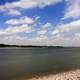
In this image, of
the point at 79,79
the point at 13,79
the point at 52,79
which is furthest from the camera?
the point at 13,79

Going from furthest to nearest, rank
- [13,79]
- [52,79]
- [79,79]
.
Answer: [13,79], [52,79], [79,79]

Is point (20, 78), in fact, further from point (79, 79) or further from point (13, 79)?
point (79, 79)

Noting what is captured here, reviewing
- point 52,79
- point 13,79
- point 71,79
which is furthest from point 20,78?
point 71,79

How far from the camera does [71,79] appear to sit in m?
21.9

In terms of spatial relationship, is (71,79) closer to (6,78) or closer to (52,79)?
(52,79)

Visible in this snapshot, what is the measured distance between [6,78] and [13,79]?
3.56ft

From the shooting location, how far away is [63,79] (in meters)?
22.5

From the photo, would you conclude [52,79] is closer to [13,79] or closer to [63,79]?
[63,79]

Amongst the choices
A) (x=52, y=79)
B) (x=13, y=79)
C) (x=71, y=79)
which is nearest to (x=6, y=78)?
(x=13, y=79)

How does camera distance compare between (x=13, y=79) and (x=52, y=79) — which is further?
(x=13, y=79)

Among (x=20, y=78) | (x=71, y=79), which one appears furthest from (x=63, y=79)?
(x=20, y=78)

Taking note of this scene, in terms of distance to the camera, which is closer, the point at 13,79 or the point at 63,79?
the point at 63,79

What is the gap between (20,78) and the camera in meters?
28.0

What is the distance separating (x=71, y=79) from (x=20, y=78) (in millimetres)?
8638
